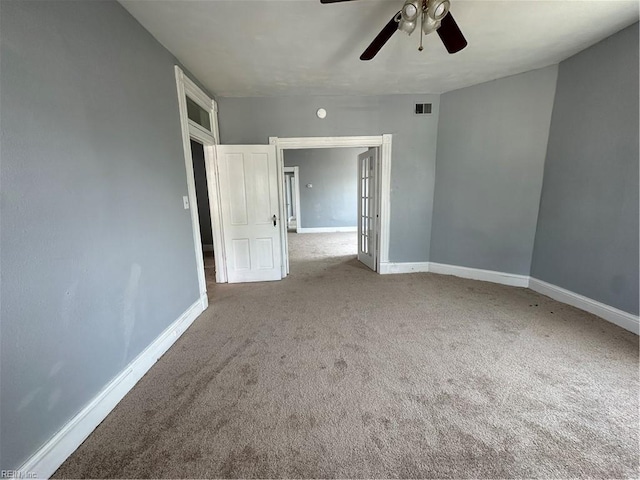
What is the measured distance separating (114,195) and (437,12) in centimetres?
234

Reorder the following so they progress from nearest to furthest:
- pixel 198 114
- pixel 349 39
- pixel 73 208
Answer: pixel 73 208
pixel 349 39
pixel 198 114

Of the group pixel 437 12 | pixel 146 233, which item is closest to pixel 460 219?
pixel 437 12

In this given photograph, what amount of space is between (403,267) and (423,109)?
7.74ft

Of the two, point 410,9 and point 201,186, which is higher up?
point 410,9

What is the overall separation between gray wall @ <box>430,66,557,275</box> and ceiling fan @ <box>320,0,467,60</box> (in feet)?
6.10

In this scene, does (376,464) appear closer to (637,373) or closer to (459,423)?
(459,423)

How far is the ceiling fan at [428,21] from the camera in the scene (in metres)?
1.54

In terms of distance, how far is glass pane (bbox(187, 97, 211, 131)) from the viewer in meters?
2.83

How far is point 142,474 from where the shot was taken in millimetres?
1173

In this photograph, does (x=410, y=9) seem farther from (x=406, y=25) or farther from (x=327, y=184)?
(x=327, y=184)

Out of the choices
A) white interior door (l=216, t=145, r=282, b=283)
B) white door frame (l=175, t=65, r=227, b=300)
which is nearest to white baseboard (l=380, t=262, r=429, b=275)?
white interior door (l=216, t=145, r=282, b=283)

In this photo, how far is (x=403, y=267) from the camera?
13.2 feet

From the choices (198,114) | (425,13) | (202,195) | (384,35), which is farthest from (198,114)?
(202,195)

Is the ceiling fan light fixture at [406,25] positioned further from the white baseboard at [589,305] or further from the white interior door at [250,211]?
the white baseboard at [589,305]
